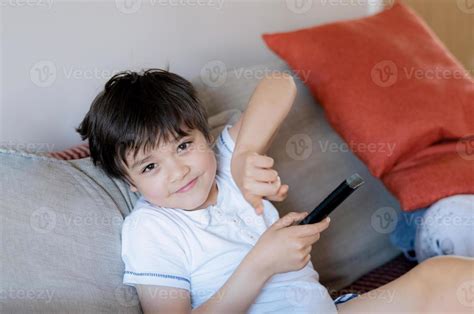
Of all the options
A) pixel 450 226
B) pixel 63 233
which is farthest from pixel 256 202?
pixel 450 226

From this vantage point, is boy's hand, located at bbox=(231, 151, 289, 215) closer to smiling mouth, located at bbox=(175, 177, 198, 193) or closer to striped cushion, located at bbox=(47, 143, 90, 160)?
smiling mouth, located at bbox=(175, 177, 198, 193)

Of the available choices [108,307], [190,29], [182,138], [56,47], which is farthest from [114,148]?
[190,29]

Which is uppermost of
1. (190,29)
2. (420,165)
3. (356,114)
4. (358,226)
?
(190,29)

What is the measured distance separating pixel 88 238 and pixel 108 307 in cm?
12

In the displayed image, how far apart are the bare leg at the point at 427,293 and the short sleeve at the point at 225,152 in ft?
1.07

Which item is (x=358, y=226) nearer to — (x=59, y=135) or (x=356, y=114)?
(x=356, y=114)

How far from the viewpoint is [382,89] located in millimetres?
1471

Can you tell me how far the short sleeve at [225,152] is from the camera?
1216 mm

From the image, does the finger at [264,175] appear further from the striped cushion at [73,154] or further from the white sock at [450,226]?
the white sock at [450,226]

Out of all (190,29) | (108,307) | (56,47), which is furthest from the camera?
(190,29)

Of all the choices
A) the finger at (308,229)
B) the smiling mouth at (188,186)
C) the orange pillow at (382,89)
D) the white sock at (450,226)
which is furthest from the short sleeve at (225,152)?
the white sock at (450,226)

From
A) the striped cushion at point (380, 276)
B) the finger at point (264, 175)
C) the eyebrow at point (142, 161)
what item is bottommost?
the striped cushion at point (380, 276)

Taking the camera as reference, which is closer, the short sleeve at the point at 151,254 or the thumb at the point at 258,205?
the short sleeve at the point at 151,254

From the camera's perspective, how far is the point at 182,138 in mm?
1075
